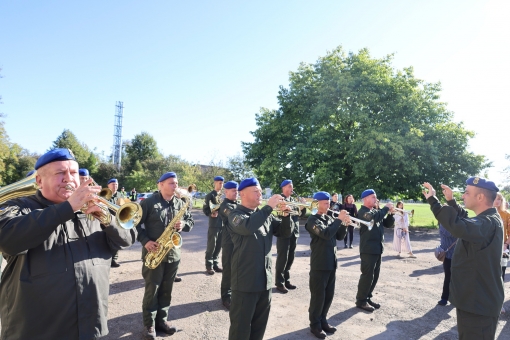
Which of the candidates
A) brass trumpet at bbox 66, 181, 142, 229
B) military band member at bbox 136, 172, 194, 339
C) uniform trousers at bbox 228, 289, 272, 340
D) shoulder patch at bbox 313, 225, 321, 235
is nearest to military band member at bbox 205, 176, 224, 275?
military band member at bbox 136, 172, 194, 339

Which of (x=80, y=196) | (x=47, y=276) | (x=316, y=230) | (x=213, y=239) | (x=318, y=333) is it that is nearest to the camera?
(x=80, y=196)

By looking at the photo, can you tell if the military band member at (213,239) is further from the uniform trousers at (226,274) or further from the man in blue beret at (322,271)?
the man in blue beret at (322,271)

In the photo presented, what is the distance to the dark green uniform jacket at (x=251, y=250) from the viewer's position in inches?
168

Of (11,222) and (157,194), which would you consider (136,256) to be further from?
(11,222)

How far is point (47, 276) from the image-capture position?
2.54 meters

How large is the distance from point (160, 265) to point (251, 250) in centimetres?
188

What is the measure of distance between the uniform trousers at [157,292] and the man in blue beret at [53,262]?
237cm

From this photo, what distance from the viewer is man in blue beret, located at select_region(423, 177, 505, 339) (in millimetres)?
3982

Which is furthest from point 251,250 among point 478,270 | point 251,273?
point 478,270

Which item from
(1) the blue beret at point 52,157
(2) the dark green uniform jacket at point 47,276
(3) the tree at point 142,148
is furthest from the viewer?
(3) the tree at point 142,148

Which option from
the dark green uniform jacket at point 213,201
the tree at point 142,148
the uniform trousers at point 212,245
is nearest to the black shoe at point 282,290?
the uniform trousers at point 212,245

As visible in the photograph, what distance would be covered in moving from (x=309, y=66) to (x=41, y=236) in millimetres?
26700

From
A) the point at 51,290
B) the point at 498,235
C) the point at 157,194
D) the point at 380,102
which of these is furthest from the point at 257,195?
the point at 380,102

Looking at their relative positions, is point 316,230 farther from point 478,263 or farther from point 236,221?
point 478,263
